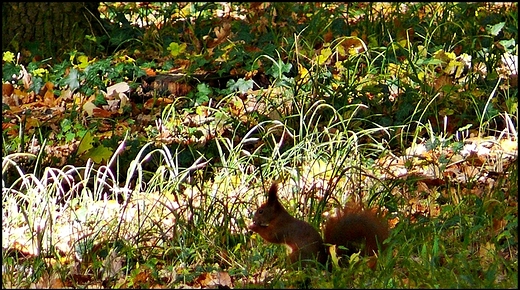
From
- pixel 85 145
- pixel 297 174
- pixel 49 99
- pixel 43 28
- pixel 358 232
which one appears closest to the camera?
pixel 358 232

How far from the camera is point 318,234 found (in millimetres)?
3764

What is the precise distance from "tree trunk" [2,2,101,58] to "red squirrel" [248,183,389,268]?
3.38 m

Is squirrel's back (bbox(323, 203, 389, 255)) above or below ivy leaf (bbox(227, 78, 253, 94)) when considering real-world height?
below

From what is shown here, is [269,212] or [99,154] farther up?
[269,212]

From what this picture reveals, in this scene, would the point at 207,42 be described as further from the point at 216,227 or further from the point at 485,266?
the point at 485,266

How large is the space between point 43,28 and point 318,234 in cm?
376

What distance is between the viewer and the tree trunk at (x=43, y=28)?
6.74 meters

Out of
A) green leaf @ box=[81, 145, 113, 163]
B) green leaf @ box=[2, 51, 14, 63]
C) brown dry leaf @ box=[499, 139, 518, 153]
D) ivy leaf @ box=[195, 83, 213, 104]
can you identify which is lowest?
green leaf @ box=[81, 145, 113, 163]

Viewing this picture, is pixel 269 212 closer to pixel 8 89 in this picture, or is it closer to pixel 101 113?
pixel 101 113

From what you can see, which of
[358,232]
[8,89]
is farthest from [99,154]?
[358,232]

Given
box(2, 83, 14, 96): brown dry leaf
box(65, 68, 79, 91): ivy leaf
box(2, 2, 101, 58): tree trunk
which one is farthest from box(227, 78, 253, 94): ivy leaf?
box(2, 83, 14, 96): brown dry leaf

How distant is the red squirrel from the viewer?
12.2ft

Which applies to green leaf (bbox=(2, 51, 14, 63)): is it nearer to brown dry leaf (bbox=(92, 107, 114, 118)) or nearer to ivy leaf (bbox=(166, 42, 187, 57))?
brown dry leaf (bbox=(92, 107, 114, 118))

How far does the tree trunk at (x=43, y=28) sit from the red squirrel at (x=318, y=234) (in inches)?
133
